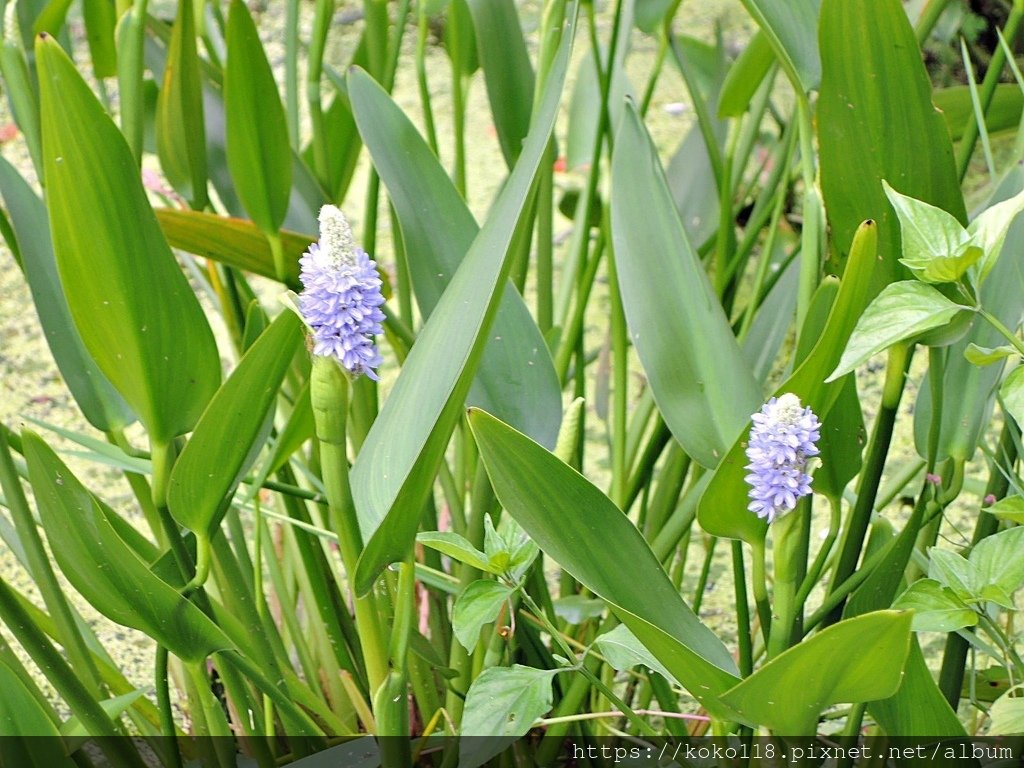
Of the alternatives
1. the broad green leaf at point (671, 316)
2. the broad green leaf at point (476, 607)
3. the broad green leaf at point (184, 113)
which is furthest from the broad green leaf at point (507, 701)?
the broad green leaf at point (184, 113)

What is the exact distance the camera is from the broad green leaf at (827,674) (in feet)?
1.16

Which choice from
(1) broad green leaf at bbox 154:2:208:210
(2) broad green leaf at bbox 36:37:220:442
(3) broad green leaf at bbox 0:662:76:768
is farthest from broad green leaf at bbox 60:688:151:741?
(1) broad green leaf at bbox 154:2:208:210

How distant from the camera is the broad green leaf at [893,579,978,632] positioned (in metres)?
0.46

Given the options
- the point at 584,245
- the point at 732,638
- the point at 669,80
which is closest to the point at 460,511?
the point at 584,245

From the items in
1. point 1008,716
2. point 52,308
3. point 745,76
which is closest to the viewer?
point 1008,716

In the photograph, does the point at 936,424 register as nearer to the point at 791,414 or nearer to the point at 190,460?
the point at 791,414

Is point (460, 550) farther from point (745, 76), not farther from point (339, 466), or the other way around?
point (745, 76)

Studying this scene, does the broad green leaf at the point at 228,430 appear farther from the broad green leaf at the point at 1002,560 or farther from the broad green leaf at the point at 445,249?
the broad green leaf at the point at 1002,560

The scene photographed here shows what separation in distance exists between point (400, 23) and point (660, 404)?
0.38m

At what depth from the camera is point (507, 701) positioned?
18.5 inches

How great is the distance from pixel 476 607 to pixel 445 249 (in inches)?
7.6

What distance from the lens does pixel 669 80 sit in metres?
1.82

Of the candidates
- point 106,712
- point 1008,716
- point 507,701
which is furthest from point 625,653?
point 106,712

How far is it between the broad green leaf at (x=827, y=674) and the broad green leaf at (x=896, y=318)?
0.29 feet
